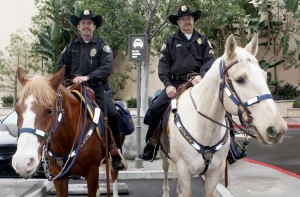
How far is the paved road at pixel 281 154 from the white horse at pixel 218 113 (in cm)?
550

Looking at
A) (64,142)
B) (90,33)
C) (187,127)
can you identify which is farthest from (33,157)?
(90,33)

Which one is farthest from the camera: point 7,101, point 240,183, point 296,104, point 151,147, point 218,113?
point 7,101

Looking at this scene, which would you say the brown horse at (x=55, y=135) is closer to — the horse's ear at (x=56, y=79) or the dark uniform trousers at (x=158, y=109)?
the horse's ear at (x=56, y=79)

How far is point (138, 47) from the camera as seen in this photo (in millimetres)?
8875

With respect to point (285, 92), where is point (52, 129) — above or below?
above

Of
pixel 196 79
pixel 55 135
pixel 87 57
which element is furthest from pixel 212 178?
pixel 87 57

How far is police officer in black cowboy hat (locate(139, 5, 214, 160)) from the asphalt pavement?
200 cm

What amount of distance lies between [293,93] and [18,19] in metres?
15.7

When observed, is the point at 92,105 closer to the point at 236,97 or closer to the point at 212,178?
the point at 212,178

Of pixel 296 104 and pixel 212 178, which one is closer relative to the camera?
pixel 212 178

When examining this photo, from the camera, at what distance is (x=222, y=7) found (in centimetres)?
1289

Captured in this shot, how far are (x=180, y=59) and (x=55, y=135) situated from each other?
2160 mm

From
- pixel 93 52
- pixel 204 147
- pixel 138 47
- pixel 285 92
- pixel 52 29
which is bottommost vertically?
pixel 285 92

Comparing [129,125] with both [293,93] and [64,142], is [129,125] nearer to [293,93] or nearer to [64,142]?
[64,142]
